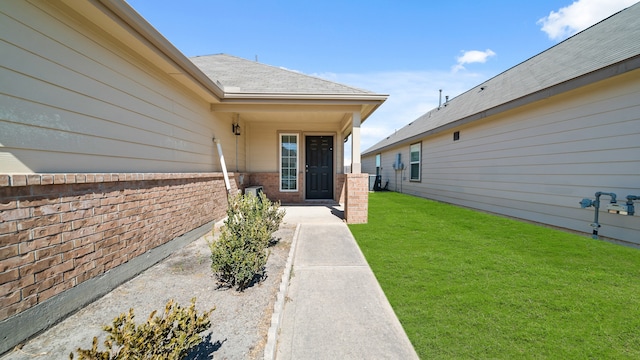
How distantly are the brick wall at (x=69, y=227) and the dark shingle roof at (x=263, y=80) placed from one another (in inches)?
119

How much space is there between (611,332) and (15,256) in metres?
4.63

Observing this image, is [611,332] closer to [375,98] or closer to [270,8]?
[375,98]

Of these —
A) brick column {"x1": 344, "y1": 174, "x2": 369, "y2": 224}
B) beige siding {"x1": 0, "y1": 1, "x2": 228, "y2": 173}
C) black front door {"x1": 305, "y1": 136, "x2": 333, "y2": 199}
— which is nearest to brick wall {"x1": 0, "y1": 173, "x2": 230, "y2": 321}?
beige siding {"x1": 0, "y1": 1, "x2": 228, "y2": 173}

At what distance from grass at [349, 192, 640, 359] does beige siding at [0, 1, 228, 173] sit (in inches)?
136

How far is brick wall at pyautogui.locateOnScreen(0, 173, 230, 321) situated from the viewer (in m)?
1.70

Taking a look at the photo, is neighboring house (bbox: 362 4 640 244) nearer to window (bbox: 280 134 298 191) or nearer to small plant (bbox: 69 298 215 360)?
window (bbox: 280 134 298 191)

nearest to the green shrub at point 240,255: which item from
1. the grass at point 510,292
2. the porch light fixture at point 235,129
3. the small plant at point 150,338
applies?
the small plant at point 150,338

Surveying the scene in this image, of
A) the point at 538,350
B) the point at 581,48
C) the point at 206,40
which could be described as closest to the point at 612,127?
the point at 581,48

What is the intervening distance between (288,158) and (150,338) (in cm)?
704

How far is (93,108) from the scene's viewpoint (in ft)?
8.32

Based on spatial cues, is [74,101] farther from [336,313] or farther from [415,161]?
[415,161]

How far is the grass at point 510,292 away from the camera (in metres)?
1.80

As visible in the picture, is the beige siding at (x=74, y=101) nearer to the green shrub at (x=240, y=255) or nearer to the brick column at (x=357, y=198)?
the green shrub at (x=240, y=255)

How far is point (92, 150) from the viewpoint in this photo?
2529 mm
